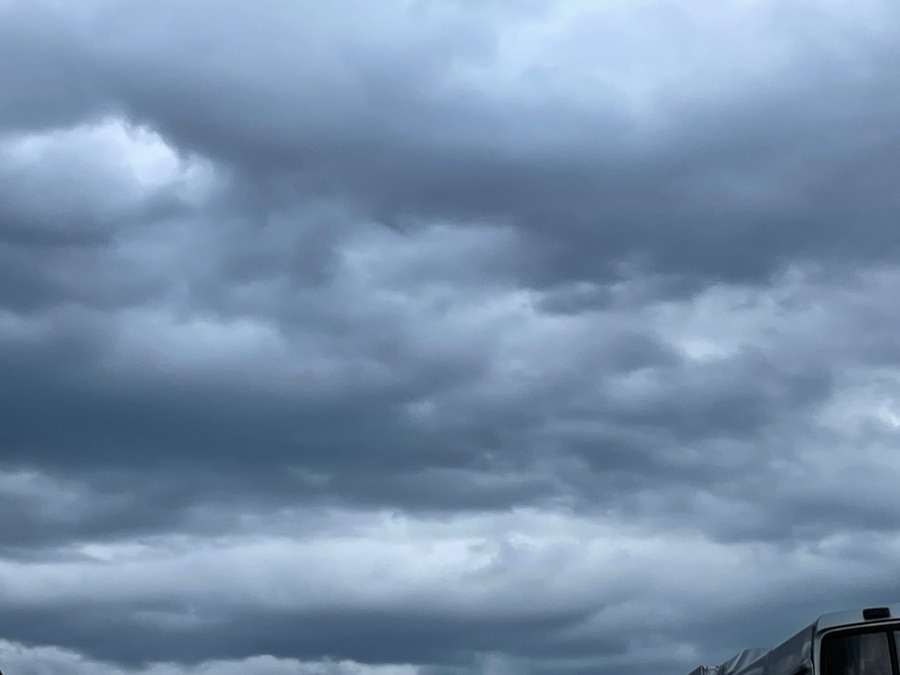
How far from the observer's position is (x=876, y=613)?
19984 millimetres

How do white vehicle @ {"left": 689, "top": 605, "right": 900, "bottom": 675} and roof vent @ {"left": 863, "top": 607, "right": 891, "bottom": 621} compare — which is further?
roof vent @ {"left": 863, "top": 607, "right": 891, "bottom": 621}

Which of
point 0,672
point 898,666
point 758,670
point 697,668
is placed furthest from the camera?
point 697,668

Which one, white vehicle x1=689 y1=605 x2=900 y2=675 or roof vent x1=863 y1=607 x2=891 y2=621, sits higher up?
roof vent x1=863 y1=607 x2=891 y2=621

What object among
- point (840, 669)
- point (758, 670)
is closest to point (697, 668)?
point (758, 670)

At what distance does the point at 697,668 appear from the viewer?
109 ft

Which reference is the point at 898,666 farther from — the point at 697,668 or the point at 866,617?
the point at 697,668

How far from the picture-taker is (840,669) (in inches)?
781

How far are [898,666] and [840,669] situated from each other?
774 millimetres

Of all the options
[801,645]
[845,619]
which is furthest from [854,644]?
[801,645]

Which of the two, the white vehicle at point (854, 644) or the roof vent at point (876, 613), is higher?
the roof vent at point (876, 613)

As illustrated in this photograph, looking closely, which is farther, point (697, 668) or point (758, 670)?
point (697, 668)

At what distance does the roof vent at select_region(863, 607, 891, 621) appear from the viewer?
19.9 m

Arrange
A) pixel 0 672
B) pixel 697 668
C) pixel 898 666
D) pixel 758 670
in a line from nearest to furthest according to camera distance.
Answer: pixel 898 666 < pixel 758 670 < pixel 0 672 < pixel 697 668

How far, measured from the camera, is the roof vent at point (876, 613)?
19891 millimetres
